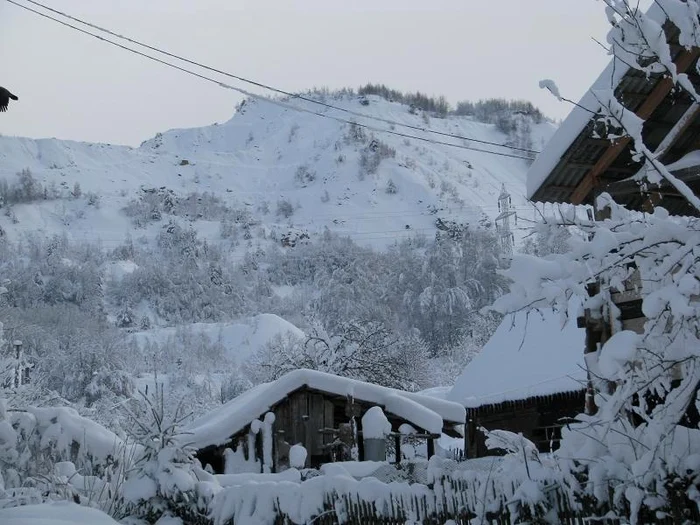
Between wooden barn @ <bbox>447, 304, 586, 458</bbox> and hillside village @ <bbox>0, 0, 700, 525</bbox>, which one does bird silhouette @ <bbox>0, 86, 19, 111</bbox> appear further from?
wooden barn @ <bbox>447, 304, 586, 458</bbox>

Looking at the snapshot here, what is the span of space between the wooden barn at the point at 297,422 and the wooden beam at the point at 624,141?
23.1 ft

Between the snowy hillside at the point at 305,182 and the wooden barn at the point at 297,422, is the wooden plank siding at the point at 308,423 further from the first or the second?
the snowy hillside at the point at 305,182

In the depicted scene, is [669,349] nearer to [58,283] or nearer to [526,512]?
[526,512]

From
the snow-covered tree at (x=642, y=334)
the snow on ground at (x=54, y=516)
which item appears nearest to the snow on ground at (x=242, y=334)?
the snow on ground at (x=54, y=516)

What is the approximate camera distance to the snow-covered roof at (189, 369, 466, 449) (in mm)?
17766

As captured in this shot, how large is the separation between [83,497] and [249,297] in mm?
116861

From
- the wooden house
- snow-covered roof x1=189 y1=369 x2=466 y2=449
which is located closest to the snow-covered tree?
the wooden house

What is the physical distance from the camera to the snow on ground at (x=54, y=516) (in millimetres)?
6191

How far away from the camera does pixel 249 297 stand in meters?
127

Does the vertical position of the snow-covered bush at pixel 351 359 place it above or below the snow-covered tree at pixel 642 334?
above

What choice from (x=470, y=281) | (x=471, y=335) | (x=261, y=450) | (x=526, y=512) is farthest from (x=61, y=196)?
(x=526, y=512)

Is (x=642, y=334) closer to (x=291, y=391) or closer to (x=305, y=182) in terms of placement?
(x=291, y=391)

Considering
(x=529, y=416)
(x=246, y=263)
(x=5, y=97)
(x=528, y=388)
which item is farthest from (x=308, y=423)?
(x=246, y=263)

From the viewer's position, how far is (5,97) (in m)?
8.64
